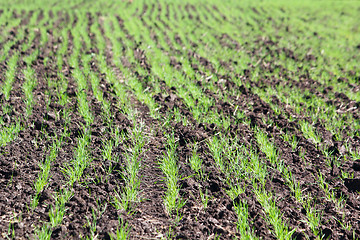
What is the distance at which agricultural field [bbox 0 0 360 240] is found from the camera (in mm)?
2367

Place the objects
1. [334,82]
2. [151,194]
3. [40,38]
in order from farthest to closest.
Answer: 1. [40,38]
2. [334,82]
3. [151,194]

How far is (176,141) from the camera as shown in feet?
11.3

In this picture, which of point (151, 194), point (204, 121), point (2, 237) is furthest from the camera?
point (204, 121)

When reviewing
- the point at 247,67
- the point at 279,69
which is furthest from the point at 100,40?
the point at 279,69

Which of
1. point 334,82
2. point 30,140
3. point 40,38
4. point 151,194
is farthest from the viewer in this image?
point 40,38

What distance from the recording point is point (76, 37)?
7.84m

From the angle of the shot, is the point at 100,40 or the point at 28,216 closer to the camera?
the point at 28,216

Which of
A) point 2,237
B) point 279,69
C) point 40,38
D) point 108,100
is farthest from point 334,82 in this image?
point 40,38

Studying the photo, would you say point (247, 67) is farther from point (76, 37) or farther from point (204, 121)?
point (76, 37)

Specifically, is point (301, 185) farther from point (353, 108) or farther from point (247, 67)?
point (247, 67)

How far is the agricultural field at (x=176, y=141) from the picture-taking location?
2367 mm

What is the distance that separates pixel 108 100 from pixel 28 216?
2244mm

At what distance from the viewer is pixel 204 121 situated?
3.82 metres

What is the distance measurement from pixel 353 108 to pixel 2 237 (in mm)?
4457
